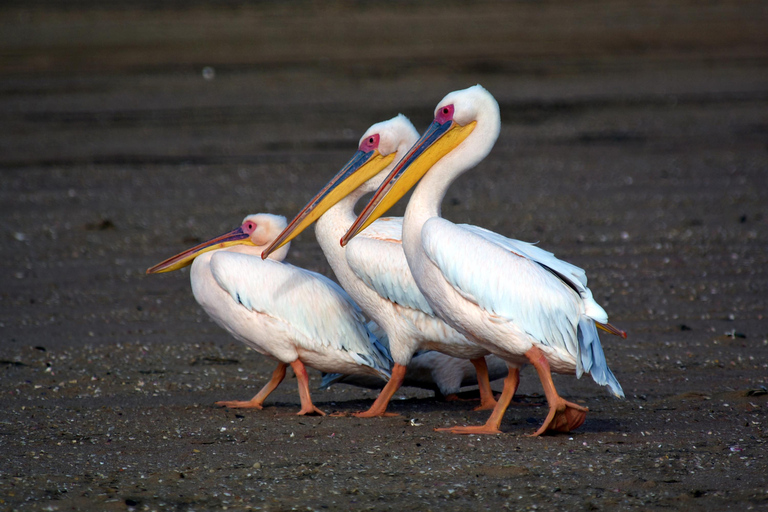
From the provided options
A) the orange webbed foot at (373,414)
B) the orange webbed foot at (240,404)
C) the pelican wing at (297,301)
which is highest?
the pelican wing at (297,301)

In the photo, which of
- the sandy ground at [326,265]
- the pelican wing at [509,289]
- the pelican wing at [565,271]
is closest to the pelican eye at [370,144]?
the pelican wing at [565,271]

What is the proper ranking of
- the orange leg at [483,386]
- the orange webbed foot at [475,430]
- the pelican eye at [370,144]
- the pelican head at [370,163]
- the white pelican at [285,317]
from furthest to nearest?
the pelican eye at [370,144]
the pelican head at [370,163]
the orange leg at [483,386]
the white pelican at [285,317]
the orange webbed foot at [475,430]

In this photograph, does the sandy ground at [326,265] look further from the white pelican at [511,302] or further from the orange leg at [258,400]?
the white pelican at [511,302]

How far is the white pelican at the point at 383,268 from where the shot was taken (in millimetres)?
4527

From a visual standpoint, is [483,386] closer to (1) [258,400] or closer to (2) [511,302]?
(2) [511,302]

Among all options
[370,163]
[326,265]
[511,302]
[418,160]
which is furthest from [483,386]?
[326,265]

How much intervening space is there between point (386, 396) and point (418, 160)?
3.53 feet

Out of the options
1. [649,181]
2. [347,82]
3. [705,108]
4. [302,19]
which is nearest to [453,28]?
[302,19]

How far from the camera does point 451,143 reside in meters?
4.50

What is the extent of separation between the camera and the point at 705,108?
48.2 ft

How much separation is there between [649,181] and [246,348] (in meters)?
5.62

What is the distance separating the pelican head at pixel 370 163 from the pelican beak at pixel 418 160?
0.41 m

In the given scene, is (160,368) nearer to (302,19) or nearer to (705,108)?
(705,108)

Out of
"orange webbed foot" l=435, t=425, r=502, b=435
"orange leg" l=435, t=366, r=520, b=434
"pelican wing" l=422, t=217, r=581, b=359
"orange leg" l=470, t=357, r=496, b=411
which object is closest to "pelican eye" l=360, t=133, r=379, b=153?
"pelican wing" l=422, t=217, r=581, b=359
